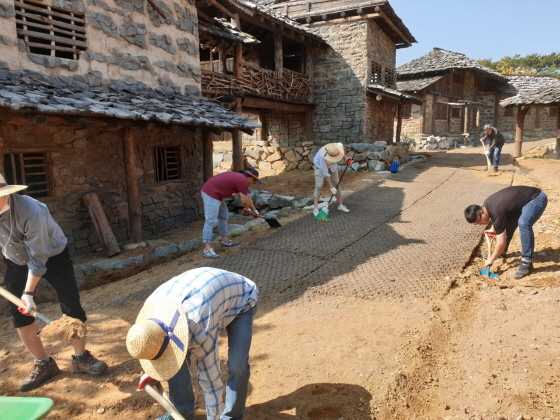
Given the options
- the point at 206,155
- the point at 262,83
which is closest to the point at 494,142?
the point at 262,83

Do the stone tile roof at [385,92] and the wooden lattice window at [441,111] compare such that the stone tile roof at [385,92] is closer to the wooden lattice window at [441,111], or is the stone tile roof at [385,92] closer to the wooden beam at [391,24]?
the wooden beam at [391,24]

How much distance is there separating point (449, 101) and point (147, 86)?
68.9 ft

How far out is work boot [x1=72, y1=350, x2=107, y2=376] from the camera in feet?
11.5

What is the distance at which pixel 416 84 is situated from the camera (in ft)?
74.2

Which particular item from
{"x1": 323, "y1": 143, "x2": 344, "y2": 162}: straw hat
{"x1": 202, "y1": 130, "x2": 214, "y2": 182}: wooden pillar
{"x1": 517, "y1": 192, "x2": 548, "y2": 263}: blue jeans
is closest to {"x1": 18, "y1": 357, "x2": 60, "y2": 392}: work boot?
{"x1": 517, "y1": 192, "x2": 548, "y2": 263}: blue jeans

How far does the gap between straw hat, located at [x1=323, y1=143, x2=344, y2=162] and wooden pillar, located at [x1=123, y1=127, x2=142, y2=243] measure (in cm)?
371

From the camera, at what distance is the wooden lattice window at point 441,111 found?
24058mm

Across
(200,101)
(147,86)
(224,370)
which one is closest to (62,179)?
(147,86)

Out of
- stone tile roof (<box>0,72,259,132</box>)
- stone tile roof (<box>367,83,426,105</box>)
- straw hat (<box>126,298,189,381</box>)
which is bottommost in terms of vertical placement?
straw hat (<box>126,298,189,381</box>)

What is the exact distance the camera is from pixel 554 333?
3.76m

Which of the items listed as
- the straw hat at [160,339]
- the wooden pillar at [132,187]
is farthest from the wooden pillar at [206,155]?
the straw hat at [160,339]

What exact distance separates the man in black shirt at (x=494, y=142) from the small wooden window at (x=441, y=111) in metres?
11.0

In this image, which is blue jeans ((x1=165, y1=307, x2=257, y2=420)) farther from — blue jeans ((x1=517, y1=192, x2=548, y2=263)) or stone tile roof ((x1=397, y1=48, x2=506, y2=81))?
stone tile roof ((x1=397, y1=48, x2=506, y2=81))

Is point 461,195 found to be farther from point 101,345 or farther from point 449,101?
point 449,101
